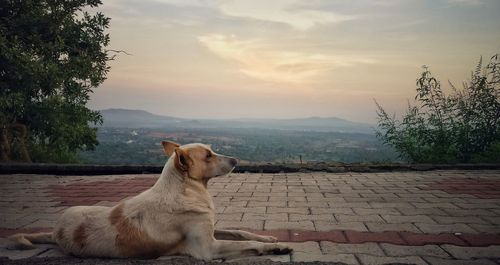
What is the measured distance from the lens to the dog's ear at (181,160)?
11.9 feet

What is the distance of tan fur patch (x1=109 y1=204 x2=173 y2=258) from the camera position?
339 cm

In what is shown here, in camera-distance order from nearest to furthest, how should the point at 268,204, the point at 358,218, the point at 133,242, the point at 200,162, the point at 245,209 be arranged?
the point at 133,242, the point at 200,162, the point at 358,218, the point at 245,209, the point at 268,204

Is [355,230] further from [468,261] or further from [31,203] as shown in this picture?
[31,203]

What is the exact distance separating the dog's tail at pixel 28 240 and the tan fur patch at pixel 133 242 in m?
0.88

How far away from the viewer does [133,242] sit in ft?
11.1

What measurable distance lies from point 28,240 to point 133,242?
1.32 metres

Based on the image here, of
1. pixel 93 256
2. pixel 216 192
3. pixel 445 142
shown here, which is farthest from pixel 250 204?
pixel 445 142

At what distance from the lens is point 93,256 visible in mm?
3475

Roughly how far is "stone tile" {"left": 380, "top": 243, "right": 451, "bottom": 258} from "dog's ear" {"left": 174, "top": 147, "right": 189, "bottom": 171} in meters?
1.95

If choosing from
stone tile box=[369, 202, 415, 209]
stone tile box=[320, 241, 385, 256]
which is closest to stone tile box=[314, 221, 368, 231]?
stone tile box=[320, 241, 385, 256]

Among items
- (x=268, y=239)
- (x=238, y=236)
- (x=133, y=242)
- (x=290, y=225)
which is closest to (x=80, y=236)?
(x=133, y=242)

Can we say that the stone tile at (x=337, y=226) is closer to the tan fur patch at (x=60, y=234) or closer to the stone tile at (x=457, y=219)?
the stone tile at (x=457, y=219)

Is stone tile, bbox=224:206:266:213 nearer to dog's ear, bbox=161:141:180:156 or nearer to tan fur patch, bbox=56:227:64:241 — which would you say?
dog's ear, bbox=161:141:180:156

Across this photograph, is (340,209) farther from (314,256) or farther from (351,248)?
(314,256)
